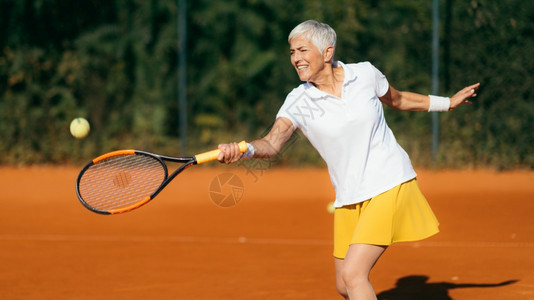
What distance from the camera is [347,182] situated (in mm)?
3771

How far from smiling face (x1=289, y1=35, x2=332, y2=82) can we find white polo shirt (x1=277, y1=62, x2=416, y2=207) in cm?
9

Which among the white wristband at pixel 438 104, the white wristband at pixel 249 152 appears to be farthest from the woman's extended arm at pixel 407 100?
the white wristband at pixel 249 152

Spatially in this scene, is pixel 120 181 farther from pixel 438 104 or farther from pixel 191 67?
pixel 191 67

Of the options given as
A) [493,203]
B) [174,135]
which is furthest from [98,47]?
[493,203]

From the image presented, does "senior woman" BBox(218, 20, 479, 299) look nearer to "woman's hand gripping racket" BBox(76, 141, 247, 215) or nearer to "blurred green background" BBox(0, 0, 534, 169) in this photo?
"woman's hand gripping racket" BBox(76, 141, 247, 215)

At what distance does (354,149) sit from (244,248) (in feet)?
11.8

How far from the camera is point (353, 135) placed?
3682 millimetres

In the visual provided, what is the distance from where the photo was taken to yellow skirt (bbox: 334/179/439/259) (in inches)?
144

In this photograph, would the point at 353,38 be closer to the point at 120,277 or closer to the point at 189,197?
the point at 189,197

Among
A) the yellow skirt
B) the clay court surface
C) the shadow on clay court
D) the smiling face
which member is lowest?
the shadow on clay court

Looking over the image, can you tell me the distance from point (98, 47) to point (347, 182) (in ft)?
40.0

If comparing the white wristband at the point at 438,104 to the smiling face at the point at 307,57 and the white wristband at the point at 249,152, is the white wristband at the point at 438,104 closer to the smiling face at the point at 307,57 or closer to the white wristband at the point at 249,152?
the smiling face at the point at 307,57

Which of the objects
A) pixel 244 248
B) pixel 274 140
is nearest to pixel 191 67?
pixel 244 248

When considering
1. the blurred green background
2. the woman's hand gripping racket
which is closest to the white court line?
the woman's hand gripping racket
